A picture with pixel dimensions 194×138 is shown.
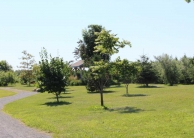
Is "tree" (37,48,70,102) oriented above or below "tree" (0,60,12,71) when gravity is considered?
below

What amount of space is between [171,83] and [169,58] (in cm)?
584

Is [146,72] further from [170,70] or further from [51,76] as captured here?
[51,76]

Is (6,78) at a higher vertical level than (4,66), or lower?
lower

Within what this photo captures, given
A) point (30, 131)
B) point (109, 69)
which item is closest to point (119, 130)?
point (30, 131)

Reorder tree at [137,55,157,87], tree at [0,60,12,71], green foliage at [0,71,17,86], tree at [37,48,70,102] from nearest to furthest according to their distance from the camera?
tree at [37,48,70,102] < tree at [137,55,157,87] < green foliage at [0,71,17,86] < tree at [0,60,12,71]

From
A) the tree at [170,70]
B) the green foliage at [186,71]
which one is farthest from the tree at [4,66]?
the tree at [170,70]

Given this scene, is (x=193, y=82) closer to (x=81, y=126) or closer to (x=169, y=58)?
(x=169, y=58)

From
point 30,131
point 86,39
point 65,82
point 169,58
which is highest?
point 86,39

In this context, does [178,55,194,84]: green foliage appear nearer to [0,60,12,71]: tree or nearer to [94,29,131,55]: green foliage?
[94,29,131,55]: green foliage

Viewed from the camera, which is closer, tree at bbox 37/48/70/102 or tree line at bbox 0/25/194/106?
tree line at bbox 0/25/194/106

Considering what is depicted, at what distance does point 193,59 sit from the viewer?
239 feet

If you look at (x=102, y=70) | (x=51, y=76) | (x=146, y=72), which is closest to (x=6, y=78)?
(x=146, y=72)

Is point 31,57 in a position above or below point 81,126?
above

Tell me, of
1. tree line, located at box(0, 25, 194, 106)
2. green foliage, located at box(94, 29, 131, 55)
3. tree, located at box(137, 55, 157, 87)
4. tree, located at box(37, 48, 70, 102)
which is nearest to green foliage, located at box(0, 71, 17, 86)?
tree line, located at box(0, 25, 194, 106)
